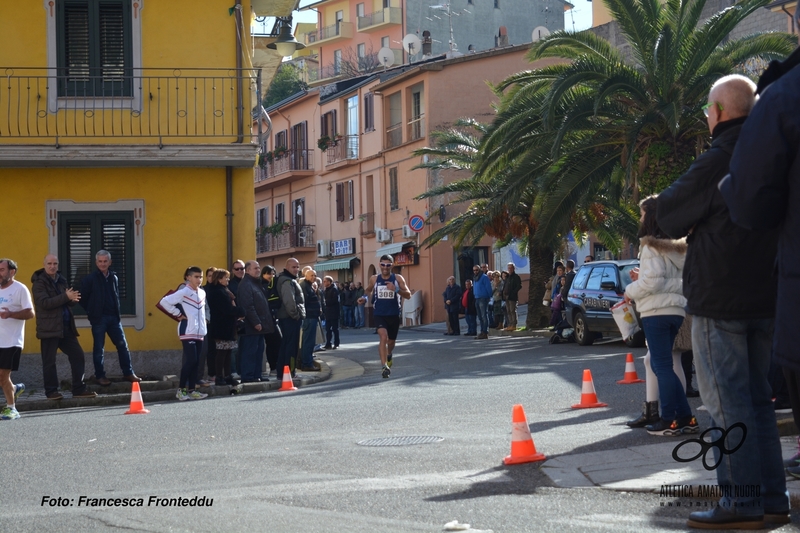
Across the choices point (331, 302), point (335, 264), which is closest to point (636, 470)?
point (331, 302)

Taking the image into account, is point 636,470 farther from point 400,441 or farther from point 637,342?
point 637,342

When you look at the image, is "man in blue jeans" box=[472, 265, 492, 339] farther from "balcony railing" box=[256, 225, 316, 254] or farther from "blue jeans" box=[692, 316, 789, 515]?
"balcony railing" box=[256, 225, 316, 254]

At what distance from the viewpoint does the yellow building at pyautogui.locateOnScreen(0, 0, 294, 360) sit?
59.1 ft

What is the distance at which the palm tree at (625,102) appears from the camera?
Answer: 21266 millimetres

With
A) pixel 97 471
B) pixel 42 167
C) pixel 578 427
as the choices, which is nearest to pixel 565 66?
pixel 42 167

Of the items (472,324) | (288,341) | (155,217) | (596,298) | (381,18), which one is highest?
(381,18)

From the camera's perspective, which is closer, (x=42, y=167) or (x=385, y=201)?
(x=42, y=167)

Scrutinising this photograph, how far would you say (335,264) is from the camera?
51000mm

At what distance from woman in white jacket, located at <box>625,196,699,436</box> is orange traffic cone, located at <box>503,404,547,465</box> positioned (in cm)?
140

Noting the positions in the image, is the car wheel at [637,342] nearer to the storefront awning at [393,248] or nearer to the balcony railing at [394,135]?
the storefront awning at [393,248]

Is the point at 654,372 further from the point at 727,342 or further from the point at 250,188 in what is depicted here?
the point at 250,188

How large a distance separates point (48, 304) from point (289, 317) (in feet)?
13.8

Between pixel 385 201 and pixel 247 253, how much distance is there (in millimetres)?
28879

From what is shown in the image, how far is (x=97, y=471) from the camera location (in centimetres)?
797
